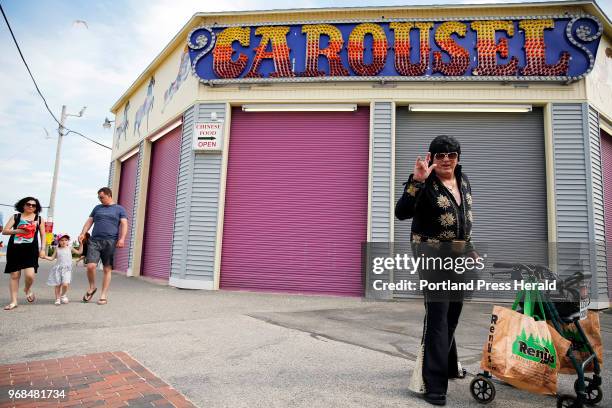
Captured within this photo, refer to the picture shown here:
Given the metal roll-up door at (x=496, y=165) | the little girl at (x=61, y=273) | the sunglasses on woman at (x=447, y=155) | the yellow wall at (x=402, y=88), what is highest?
the yellow wall at (x=402, y=88)

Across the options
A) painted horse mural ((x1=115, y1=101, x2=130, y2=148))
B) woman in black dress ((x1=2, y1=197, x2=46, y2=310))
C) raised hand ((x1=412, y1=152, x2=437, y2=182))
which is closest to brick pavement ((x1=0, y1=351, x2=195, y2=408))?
raised hand ((x1=412, y1=152, x2=437, y2=182))

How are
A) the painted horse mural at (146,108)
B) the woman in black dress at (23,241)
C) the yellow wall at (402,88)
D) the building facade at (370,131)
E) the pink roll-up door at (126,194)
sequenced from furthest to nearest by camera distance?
the pink roll-up door at (126,194), the painted horse mural at (146,108), the yellow wall at (402,88), the building facade at (370,131), the woman in black dress at (23,241)

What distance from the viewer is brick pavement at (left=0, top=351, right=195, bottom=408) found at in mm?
2479

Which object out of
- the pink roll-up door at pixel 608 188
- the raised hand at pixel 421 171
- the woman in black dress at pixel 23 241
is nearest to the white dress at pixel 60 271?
the woman in black dress at pixel 23 241

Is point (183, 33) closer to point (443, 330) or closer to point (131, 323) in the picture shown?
point (131, 323)

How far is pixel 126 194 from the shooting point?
15516mm

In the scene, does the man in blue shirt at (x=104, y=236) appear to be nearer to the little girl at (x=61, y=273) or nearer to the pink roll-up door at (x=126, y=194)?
the little girl at (x=61, y=273)

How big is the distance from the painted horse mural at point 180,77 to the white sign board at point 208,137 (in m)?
2.16

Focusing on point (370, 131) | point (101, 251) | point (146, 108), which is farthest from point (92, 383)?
point (146, 108)

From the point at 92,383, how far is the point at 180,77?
401 inches

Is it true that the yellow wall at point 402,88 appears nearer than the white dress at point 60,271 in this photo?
No

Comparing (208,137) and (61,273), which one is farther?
(208,137)

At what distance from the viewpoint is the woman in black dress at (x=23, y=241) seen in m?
5.82

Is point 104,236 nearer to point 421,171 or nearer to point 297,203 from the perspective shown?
point 297,203
